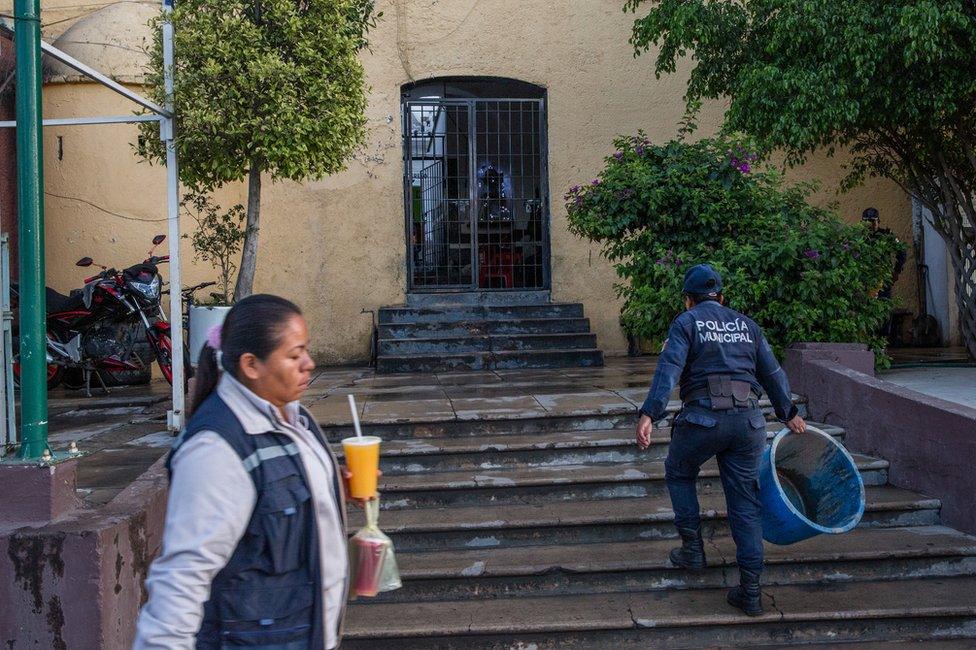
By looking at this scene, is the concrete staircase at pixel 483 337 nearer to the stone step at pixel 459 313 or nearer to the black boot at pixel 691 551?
the stone step at pixel 459 313

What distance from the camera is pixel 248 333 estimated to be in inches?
90.5

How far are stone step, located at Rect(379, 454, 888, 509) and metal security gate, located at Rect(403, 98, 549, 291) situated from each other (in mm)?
5802

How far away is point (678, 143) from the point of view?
28.3ft

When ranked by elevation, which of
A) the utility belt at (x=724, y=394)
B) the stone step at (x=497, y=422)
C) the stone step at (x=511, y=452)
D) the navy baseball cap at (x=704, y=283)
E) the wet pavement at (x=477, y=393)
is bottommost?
the stone step at (x=511, y=452)

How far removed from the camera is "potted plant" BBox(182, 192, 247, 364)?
7734 mm

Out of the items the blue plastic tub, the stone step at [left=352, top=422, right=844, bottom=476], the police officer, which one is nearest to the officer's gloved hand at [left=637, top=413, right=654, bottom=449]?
the police officer

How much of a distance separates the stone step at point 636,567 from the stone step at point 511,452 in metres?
0.95

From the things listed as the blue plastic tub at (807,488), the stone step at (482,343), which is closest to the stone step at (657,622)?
the blue plastic tub at (807,488)

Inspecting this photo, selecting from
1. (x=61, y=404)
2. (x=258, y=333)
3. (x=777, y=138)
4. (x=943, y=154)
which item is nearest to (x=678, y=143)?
(x=777, y=138)

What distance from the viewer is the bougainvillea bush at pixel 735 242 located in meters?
7.61

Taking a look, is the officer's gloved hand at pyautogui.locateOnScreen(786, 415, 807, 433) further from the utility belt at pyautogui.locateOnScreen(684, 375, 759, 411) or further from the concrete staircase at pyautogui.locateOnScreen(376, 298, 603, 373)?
the concrete staircase at pyautogui.locateOnScreen(376, 298, 603, 373)

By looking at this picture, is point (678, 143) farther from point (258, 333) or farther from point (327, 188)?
point (258, 333)

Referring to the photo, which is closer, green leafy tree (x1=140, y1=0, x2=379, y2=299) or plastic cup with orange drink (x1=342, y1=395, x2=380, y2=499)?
plastic cup with orange drink (x1=342, y1=395, x2=380, y2=499)

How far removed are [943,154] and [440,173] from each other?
576 cm
